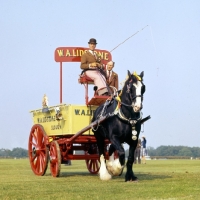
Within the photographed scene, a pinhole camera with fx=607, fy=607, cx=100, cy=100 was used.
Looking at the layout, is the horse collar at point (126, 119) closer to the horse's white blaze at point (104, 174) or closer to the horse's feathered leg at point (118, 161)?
the horse's feathered leg at point (118, 161)

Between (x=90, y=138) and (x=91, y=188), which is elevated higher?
(x=90, y=138)

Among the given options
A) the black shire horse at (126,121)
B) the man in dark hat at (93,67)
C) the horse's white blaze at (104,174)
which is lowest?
the horse's white blaze at (104,174)

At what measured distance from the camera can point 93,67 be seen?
623 inches

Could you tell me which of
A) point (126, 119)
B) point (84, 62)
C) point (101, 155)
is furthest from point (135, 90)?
point (84, 62)

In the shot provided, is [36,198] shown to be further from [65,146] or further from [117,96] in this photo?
[65,146]

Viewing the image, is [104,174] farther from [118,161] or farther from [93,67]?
[93,67]

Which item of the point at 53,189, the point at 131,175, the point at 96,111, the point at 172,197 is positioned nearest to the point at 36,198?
the point at 53,189

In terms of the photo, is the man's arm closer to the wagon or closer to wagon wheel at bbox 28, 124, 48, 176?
the wagon

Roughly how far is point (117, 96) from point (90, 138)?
8.33 ft

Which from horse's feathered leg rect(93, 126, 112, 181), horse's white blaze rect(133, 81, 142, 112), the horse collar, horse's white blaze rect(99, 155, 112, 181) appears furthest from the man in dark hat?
horse's white blaze rect(133, 81, 142, 112)

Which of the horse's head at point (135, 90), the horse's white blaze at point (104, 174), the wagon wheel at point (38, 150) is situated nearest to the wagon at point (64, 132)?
A: the wagon wheel at point (38, 150)

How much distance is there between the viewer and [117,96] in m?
14.0

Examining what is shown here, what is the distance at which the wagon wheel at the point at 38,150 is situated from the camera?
55.4ft

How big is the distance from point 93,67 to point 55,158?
2555 mm
